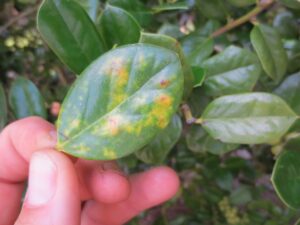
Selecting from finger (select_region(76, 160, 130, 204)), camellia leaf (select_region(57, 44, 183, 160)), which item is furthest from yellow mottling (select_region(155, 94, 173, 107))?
finger (select_region(76, 160, 130, 204))

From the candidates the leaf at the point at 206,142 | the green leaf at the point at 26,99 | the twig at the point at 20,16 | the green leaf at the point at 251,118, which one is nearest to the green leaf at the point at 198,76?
the green leaf at the point at 251,118

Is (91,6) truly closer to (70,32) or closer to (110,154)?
(70,32)

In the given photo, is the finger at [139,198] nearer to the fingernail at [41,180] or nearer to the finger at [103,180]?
the finger at [103,180]

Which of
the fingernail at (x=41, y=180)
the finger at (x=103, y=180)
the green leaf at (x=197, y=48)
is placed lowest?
the finger at (x=103, y=180)

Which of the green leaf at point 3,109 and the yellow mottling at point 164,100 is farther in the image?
the green leaf at point 3,109

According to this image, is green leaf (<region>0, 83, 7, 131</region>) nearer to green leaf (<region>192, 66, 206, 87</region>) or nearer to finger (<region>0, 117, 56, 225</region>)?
finger (<region>0, 117, 56, 225</region>)

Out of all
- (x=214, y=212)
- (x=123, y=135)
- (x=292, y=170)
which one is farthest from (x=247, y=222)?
(x=123, y=135)

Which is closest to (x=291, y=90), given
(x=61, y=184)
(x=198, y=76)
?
(x=198, y=76)
